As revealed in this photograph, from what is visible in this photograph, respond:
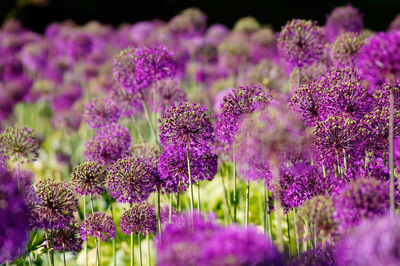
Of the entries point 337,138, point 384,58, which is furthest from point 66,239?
point 384,58

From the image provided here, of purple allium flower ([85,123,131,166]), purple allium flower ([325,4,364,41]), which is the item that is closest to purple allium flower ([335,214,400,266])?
purple allium flower ([85,123,131,166])

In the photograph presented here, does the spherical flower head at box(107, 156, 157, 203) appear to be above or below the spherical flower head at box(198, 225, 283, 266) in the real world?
above

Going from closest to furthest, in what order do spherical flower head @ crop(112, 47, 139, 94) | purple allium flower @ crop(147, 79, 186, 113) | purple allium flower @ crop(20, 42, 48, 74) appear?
spherical flower head @ crop(112, 47, 139, 94) < purple allium flower @ crop(147, 79, 186, 113) < purple allium flower @ crop(20, 42, 48, 74)

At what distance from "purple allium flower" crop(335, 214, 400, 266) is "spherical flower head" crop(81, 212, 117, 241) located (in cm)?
136

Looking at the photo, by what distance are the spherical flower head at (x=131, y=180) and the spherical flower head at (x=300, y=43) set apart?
51.2 inches

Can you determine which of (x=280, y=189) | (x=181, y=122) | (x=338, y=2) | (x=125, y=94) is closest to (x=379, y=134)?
(x=280, y=189)

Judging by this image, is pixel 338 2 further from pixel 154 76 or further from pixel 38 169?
pixel 154 76

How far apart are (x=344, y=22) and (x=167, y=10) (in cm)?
1031

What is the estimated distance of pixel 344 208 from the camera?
64.6 inches

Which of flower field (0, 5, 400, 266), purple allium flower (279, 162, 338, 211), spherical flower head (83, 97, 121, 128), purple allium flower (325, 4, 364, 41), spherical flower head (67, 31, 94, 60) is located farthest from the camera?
spherical flower head (67, 31, 94, 60)

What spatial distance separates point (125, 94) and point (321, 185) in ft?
6.32

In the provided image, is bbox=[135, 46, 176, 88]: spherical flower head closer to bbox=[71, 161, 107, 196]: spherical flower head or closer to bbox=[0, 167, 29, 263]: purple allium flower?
bbox=[71, 161, 107, 196]: spherical flower head

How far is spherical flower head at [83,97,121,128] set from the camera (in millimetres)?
3357

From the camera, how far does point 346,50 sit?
3.08 m
